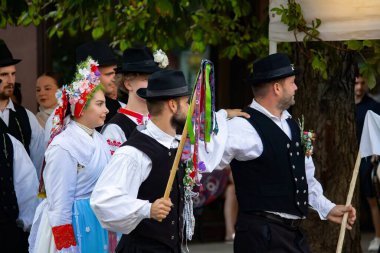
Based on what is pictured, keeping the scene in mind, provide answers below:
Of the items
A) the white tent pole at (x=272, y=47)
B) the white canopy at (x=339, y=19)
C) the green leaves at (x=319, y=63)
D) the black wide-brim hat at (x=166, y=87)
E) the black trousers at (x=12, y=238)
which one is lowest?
the black trousers at (x=12, y=238)

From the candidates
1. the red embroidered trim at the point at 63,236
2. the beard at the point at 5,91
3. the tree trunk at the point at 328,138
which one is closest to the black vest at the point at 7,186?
the beard at the point at 5,91

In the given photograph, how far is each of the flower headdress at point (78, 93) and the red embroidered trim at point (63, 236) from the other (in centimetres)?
56

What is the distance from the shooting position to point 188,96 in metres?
6.13

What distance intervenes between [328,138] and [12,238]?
2.65 meters

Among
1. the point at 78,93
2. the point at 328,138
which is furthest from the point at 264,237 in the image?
the point at 328,138

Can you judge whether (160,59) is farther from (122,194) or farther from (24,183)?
(122,194)

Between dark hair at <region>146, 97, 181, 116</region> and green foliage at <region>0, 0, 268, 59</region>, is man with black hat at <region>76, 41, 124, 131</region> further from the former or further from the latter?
dark hair at <region>146, 97, 181, 116</region>

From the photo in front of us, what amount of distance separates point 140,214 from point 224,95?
7.84m

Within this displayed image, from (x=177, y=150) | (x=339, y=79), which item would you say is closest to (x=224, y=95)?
(x=339, y=79)

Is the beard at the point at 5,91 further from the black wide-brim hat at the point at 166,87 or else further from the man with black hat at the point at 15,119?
the black wide-brim hat at the point at 166,87

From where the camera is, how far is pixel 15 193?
788 centimetres

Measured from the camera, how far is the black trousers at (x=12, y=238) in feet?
25.6

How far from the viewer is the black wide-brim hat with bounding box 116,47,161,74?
24.2 feet

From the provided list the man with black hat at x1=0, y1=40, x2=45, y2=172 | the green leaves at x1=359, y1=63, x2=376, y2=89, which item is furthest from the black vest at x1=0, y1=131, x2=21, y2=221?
the green leaves at x1=359, y1=63, x2=376, y2=89
